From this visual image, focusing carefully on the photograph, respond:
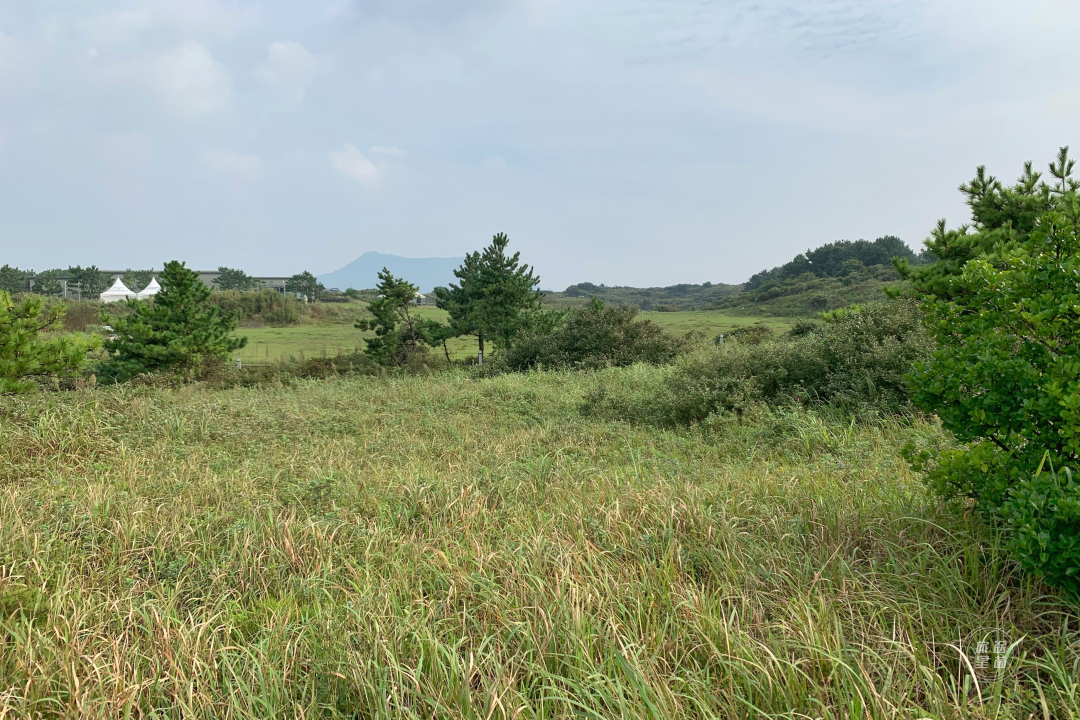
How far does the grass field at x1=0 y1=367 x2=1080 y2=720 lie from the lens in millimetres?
2023

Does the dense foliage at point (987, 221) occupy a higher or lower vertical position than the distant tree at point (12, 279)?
lower

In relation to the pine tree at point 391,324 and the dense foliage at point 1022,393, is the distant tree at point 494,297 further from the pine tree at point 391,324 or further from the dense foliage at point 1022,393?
the dense foliage at point 1022,393

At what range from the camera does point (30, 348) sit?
998 centimetres

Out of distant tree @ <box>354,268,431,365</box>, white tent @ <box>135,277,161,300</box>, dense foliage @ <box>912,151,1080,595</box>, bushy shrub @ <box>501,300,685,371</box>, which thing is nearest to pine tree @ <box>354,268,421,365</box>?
distant tree @ <box>354,268,431,365</box>

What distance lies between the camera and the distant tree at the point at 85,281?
6906cm

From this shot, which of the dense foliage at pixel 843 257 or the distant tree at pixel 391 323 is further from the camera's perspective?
→ the dense foliage at pixel 843 257

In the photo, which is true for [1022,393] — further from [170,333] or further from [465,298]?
[465,298]

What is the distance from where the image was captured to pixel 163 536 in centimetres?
358

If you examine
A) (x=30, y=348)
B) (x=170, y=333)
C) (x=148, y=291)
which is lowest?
(x=30, y=348)

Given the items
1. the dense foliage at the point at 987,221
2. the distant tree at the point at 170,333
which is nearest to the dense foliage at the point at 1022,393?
the dense foliage at the point at 987,221

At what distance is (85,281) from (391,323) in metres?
67.7

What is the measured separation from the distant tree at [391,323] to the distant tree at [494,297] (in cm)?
172

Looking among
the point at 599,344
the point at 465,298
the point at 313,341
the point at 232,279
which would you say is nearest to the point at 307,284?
the point at 232,279

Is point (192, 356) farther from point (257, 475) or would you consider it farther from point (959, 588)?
point (959, 588)
